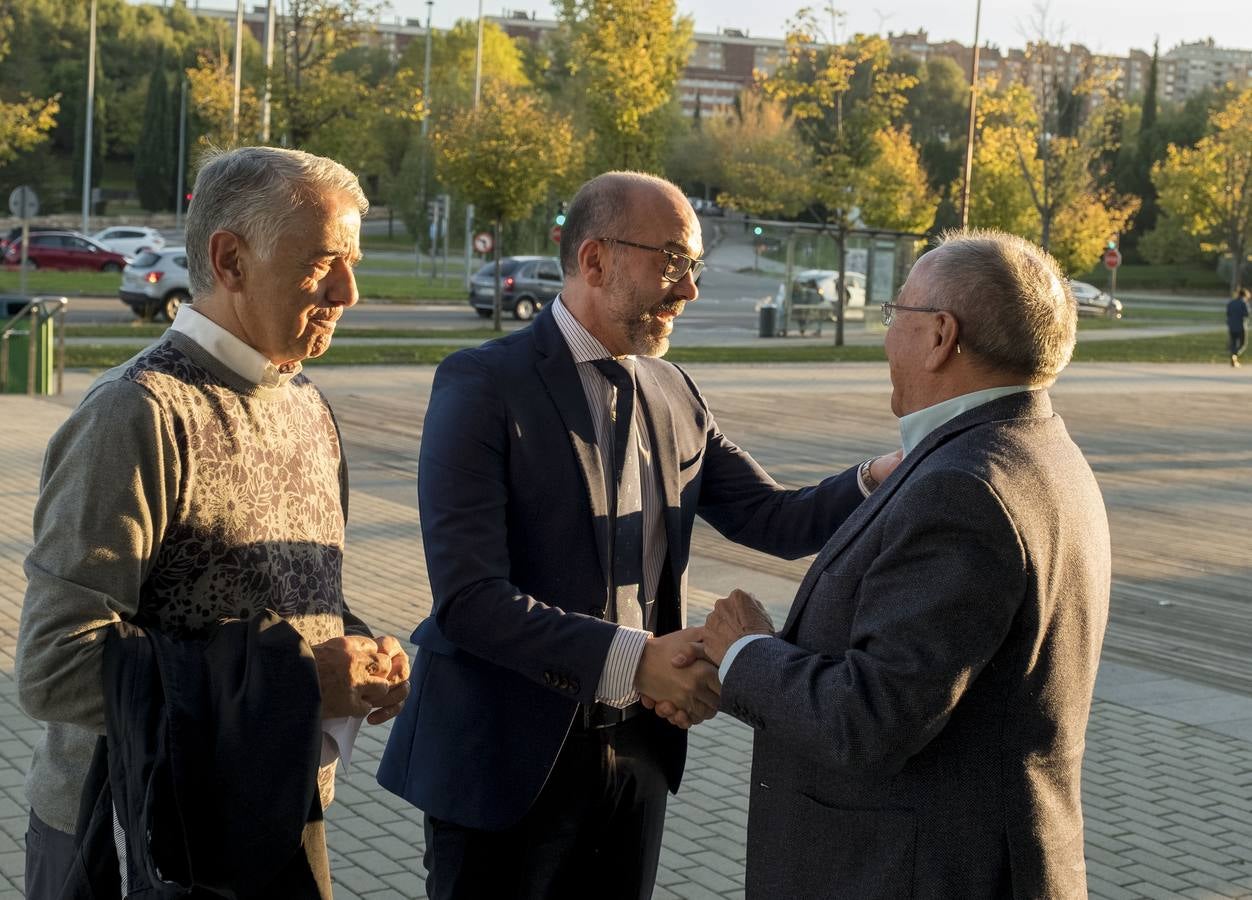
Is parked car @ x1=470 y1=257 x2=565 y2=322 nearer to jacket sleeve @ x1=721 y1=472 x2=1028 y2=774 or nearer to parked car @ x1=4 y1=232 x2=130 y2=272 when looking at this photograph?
parked car @ x1=4 y1=232 x2=130 y2=272

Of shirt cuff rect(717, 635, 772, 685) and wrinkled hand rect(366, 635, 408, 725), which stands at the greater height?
shirt cuff rect(717, 635, 772, 685)

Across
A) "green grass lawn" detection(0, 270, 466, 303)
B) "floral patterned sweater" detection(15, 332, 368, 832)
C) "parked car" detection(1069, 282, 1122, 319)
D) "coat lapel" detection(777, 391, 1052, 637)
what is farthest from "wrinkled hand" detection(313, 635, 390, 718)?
"parked car" detection(1069, 282, 1122, 319)

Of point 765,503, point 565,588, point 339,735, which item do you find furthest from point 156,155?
point 339,735

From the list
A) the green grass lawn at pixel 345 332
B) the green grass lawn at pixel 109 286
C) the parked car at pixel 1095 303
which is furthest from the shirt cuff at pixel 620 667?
the parked car at pixel 1095 303

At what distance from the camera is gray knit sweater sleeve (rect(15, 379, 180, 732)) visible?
2.37m

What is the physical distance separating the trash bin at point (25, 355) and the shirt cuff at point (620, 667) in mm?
16459

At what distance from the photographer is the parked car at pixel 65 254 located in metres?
47.3

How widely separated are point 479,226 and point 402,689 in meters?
58.5

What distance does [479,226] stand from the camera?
60.3m

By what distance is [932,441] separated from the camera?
2.54 metres

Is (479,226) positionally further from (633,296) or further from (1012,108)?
(633,296)

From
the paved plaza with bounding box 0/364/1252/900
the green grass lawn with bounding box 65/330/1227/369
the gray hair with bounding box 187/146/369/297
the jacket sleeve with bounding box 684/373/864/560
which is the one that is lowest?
the paved plaza with bounding box 0/364/1252/900

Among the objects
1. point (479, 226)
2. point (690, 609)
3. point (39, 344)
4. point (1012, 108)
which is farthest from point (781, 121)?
point (690, 609)

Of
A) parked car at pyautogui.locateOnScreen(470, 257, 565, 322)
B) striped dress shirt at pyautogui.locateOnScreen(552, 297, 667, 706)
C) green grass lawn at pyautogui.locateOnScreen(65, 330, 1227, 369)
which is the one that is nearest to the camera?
striped dress shirt at pyautogui.locateOnScreen(552, 297, 667, 706)
